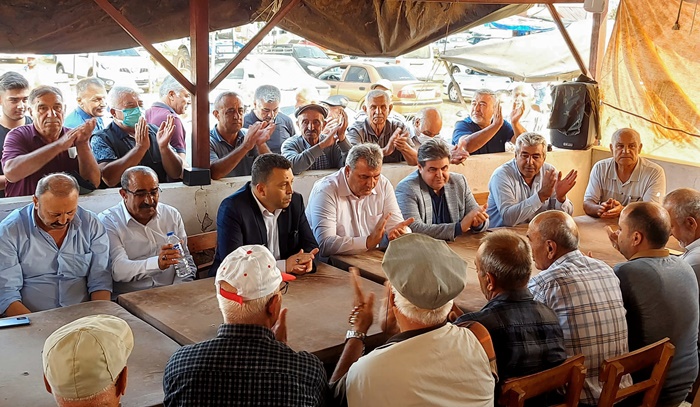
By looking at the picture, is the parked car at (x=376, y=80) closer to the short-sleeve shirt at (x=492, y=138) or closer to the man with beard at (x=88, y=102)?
the short-sleeve shirt at (x=492, y=138)

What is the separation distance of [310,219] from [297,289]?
92 cm

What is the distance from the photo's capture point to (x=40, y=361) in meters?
2.59

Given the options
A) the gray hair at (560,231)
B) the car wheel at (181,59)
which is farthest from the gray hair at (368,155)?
the car wheel at (181,59)

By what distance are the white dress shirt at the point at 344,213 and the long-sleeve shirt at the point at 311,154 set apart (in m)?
0.92

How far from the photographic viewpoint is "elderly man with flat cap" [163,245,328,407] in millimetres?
2041

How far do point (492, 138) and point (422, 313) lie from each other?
4922 mm

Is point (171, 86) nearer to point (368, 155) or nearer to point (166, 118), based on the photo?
point (166, 118)

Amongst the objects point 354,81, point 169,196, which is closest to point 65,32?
point 169,196

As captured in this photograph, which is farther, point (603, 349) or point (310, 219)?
point (310, 219)

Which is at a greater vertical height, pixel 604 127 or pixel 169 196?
pixel 604 127

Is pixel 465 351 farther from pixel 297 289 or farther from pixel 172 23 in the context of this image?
pixel 172 23

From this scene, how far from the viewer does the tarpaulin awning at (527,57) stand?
9133 millimetres

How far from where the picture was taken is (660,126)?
7.12 meters

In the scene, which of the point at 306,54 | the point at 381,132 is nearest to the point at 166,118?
the point at 381,132
